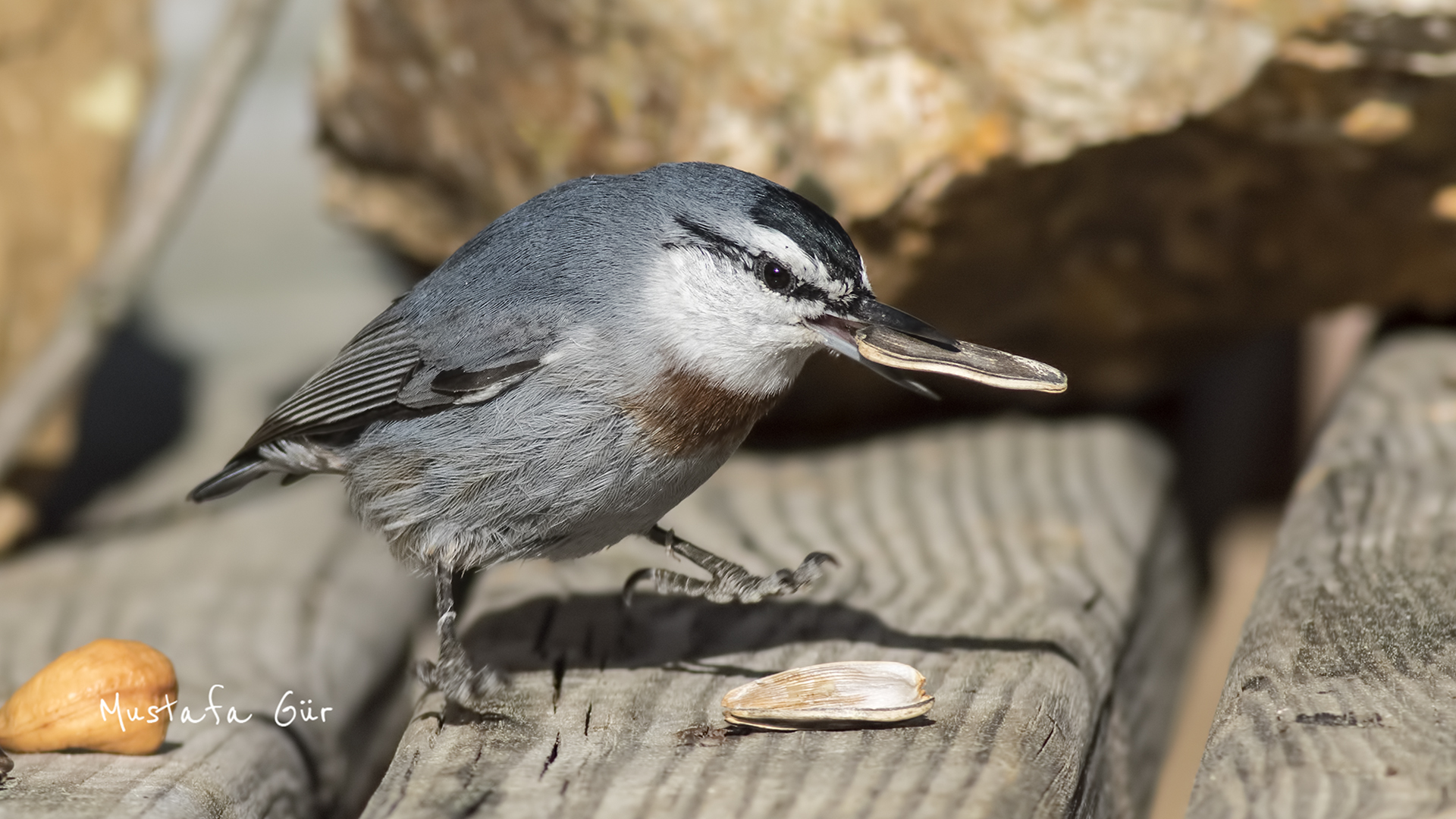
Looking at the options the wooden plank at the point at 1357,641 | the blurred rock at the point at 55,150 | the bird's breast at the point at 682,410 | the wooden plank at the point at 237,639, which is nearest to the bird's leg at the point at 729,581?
the bird's breast at the point at 682,410

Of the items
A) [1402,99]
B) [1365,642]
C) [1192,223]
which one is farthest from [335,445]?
[1402,99]

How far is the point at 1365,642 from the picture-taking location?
1793 mm

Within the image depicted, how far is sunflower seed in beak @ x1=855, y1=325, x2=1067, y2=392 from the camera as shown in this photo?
6.10ft

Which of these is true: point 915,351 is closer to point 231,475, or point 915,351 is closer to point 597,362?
point 597,362

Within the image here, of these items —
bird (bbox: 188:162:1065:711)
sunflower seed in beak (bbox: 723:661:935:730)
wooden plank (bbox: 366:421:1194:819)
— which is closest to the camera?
wooden plank (bbox: 366:421:1194:819)

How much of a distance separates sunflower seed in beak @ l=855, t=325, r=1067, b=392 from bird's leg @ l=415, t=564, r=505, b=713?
68 centimetres

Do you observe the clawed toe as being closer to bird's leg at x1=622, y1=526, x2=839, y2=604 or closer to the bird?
the bird

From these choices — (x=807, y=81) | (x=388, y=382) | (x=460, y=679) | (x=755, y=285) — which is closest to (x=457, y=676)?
(x=460, y=679)

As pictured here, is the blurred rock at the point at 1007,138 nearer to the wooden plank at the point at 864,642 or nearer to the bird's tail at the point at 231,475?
the wooden plank at the point at 864,642

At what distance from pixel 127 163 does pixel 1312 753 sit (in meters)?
2.74

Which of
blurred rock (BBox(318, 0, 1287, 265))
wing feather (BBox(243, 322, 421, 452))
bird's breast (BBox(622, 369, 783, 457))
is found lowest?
wing feather (BBox(243, 322, 421, 452))

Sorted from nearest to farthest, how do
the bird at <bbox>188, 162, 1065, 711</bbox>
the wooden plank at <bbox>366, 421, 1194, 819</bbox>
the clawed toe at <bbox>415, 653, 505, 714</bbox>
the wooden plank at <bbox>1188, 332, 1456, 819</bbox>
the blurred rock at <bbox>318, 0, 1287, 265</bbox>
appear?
the wooden plank at <bbox>1188, 332, 1456, 819</bbox>
the wooden plank at <bbox>366, 421, 1194, 819</bbox>
the clawed toe at <bbox>415, 653, 505, 714</bbox>
the bird at <bbox>188, 162, 1065, 711</bbox>
the blurred rock at <bbox>318, 0, 1287, 265</bbox>

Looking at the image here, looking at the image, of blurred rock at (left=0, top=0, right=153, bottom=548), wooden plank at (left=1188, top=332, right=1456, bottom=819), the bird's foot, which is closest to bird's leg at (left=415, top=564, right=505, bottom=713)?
the bird's foot

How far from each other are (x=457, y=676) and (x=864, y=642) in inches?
23.2
